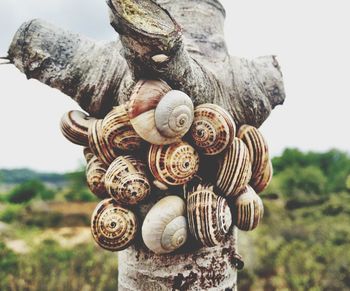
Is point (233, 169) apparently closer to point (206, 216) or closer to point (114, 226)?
point (206, 216)

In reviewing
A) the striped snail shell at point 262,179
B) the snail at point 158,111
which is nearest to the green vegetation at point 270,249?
the striped snail shell at point 262,179

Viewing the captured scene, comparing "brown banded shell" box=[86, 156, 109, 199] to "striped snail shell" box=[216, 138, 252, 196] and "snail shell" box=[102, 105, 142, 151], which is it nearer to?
"snail shell" box=[102, 105, 142, 151]

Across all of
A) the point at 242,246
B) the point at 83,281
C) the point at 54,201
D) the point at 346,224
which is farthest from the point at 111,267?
the point at 54,201

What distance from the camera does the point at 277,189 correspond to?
8.45 meters

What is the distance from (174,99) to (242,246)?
209 inches

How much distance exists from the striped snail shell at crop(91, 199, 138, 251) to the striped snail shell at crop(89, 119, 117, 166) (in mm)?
90

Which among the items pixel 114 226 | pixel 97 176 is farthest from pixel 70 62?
pixel 114 226

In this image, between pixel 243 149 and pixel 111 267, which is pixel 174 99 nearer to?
pixel 243 149

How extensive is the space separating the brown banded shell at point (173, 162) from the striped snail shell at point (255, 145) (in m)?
0.16

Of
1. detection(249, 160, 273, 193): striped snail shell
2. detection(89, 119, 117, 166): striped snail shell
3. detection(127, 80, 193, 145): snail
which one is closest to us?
detection(127, 80, 193, 145): snail

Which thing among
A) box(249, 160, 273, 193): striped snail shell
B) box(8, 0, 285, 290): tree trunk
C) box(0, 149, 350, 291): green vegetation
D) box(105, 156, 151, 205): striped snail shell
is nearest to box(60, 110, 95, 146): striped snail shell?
box(8, 0, 285, 290): tree trunk

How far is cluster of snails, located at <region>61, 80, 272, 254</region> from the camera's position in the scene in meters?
0.75

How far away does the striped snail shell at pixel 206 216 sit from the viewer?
791 mm

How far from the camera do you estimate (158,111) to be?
2.46ft
